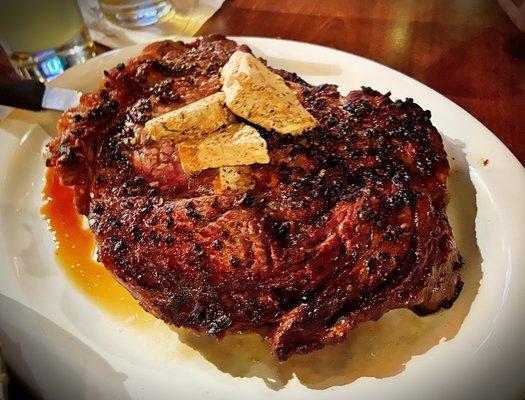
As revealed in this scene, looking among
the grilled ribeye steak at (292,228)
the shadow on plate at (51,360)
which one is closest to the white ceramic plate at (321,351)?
the shadow on plate at (51,360)

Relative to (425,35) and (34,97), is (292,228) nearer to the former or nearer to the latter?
(34,97)

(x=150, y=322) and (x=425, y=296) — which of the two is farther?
(x=150, y=322)

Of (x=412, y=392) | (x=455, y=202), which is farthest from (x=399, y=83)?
(x=412, y=392)

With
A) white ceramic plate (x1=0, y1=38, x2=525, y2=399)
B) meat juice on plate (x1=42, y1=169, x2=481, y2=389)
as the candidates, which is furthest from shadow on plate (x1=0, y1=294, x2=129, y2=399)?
meat juice on plate (x1=42, y1=169, x2=481, y2=389)

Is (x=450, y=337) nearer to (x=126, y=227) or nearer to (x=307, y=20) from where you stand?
(x=126, y=227)

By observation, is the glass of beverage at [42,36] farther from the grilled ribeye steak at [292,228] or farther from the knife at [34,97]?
the grilled ribeye steak at [292,228]
